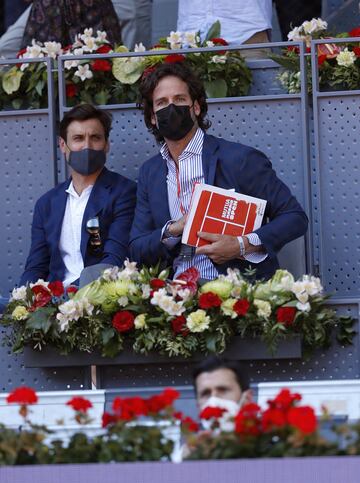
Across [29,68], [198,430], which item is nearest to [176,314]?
[198,430]

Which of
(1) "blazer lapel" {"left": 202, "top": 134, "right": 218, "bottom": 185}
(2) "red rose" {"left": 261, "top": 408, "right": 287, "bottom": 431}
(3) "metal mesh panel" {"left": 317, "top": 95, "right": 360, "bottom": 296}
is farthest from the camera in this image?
(3) "metal mesh panel" {"left": 317, "top": 95, "right": 360, "bottom": 296}

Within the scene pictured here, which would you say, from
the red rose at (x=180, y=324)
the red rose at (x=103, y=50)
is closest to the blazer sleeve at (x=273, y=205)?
the red rose at (x=180, y=324)

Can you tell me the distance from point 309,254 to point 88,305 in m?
1.51

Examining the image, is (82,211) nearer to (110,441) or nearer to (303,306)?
(303,306)

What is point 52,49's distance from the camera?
7.69 metres

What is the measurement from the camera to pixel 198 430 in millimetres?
3904

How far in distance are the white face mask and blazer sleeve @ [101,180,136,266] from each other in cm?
222

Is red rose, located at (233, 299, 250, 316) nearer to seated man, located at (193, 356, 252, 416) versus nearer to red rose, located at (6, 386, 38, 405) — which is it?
seated man, located at (193, 356, 252, 416)

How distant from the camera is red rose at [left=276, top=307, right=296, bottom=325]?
580 centimetres

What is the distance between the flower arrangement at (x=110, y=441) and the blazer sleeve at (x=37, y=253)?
2.85 metres

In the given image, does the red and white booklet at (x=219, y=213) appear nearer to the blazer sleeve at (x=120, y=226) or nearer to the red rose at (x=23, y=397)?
the blazer sleeve at (x=120, y=226)

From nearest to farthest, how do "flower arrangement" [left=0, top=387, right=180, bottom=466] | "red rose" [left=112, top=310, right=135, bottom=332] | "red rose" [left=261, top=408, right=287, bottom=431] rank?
"red rose" [left=261, top=408, right=287, bottom=431] < "flower arrangement" [left=0, top=387, right=180, bottom=466] < "red rose" [left=112, top=310, right=135, bottom=332]

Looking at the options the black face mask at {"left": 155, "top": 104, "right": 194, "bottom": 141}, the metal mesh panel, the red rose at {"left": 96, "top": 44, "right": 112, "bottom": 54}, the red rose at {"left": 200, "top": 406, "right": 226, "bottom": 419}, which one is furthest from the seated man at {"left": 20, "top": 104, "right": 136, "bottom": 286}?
the red rose at {"left": 200, "top": 406, "right": 226, "bottom": 419}

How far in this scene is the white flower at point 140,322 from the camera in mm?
5875
